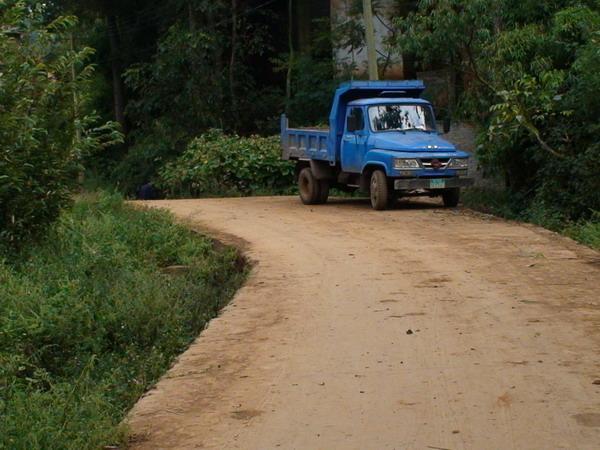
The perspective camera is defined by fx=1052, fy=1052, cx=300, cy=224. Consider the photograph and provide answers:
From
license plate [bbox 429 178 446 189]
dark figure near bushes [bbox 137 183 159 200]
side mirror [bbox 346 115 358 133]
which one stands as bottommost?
dark figure near bushes [bbox 137 183 159 200]

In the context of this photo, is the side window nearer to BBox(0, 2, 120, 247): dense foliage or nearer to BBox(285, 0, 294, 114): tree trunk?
BBox(0, 2, 120, 247): dense foliage

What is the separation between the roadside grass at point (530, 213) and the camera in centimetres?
1542

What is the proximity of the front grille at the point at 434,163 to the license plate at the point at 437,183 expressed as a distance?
23cm

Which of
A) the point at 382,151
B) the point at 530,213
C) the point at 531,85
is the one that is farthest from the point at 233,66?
the point at 530,213

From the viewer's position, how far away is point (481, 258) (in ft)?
44.2

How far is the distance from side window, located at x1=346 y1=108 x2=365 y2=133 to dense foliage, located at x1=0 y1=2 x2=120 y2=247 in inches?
253

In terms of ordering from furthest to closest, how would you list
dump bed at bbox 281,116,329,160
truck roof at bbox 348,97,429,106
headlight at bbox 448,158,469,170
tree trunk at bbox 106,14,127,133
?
1. tree trunk at bbox 106,14,127,133
2. dump bed at bbox 281,116,329,160
3. truck roof at bbox 348,97,429,106
4. headlight at bbox 448,158,469,170

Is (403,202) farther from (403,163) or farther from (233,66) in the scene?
(233,66)

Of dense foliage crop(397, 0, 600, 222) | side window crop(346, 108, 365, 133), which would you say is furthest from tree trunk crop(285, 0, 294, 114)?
side window crop(346, 108, 365, 133)

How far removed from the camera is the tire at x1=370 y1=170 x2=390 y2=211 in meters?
19.7

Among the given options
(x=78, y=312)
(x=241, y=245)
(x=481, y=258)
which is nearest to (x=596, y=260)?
(x=481, y=258)

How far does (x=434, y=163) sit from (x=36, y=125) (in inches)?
318

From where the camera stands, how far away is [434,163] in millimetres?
19469

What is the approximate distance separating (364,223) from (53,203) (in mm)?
5532
